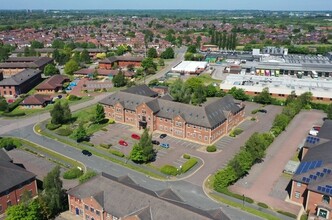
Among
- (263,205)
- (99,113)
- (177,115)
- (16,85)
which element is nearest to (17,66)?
(16,85)

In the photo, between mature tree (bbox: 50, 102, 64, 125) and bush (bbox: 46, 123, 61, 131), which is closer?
bush (bbox: 46, 123, 61, 131)

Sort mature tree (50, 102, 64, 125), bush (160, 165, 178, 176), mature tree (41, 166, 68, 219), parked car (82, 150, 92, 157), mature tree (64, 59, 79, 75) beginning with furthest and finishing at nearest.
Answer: mature tree (64, 59, 79, 75)
mature tree (50, 102, 64, 125)
parked car (82, 150, 92, 157)
bush (160, 165, 178, 176)
mature tree (41, 166, 68, 219)

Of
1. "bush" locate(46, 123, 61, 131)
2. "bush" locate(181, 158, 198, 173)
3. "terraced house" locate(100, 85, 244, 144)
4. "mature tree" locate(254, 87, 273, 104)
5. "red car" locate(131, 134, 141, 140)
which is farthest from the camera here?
"mature tree" locate(254, 87, 273, 104)

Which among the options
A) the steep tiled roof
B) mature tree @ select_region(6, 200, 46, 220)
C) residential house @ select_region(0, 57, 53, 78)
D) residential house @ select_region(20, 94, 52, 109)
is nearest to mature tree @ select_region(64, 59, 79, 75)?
residential house @ select_region(0, 57, 53, 78)

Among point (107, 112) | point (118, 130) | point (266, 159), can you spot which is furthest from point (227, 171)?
point (107, 112)

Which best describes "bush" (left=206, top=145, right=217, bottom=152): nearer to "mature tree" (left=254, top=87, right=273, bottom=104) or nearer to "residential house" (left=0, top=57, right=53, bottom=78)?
"mature tree" (left=254, top=87, right=273, bottom=104)

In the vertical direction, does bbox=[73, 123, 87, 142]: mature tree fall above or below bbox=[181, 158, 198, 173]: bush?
above

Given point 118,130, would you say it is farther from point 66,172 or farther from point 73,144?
point 66,172
